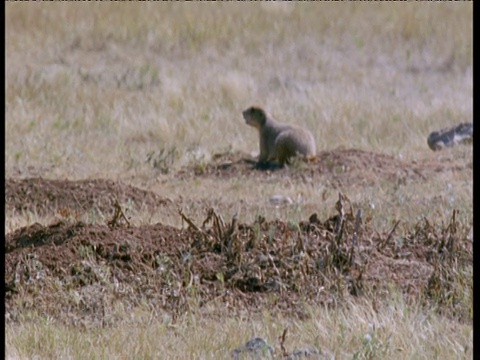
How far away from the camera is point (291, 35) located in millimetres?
21344

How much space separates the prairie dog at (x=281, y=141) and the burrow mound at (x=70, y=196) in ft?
8.47

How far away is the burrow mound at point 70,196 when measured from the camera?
9156mm

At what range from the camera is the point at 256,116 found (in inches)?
502

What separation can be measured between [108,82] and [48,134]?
3765 millimetres

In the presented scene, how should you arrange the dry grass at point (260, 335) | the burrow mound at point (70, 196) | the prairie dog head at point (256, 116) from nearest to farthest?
the dry grass at point (260, 335), the burrow mound at point (70, 196), the prairie dog head at point (256, 116)

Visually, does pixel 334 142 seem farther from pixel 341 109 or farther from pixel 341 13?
pixel 341 13

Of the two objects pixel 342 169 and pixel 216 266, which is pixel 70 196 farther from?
pixel 342 169

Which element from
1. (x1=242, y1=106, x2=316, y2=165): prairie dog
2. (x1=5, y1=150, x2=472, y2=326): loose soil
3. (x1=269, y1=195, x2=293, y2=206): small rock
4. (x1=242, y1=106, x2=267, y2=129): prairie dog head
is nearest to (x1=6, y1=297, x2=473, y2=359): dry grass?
(x1=5, y1=150, x2=472, y2=326): loose soil

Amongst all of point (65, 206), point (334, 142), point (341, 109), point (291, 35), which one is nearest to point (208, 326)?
point (65, 206)

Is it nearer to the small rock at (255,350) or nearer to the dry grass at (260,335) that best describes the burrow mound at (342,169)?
the dry grass at (260,335)

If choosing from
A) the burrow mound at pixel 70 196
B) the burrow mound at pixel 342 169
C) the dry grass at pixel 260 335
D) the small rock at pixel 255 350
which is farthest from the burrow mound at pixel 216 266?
the burrow mound at pixel 342 169

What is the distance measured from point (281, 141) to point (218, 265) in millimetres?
5416

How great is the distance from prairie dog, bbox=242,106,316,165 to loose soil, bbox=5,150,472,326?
14.6 feet

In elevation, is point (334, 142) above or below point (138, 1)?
below
